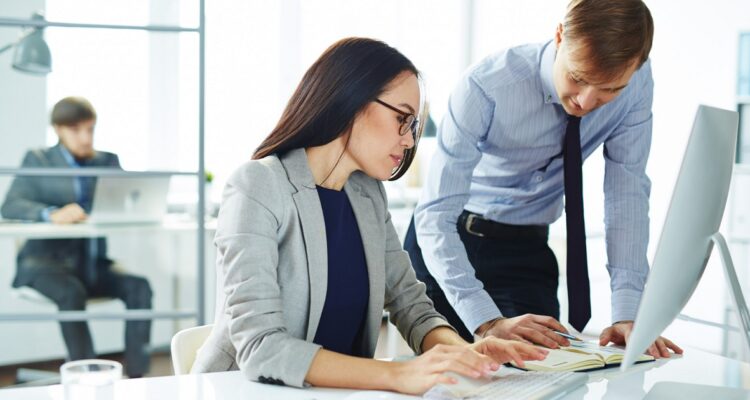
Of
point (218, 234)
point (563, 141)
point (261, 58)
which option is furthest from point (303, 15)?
point (218, 234)

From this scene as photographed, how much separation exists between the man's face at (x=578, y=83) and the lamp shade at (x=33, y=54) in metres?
2.22

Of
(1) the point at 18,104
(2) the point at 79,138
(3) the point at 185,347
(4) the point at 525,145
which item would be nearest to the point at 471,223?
(4) the point at 525,145

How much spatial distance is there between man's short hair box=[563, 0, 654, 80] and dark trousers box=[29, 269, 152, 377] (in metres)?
2.34

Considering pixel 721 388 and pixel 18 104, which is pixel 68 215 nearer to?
pixel 18 104

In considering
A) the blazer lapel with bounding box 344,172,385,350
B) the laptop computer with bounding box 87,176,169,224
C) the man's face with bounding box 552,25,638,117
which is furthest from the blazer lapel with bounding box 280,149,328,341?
the laptop computer with bounding box 87,176,169,224

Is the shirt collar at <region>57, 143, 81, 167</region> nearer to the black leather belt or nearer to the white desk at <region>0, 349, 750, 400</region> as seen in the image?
the black leather belt

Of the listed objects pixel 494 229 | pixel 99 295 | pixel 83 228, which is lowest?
pixel 99 295

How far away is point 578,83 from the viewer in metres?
1.63

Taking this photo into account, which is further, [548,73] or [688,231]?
[548,73]

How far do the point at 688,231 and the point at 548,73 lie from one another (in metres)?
0.83

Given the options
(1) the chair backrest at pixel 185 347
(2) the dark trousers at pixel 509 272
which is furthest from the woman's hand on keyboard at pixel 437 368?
(2) the dark trousers at pixel 509 272

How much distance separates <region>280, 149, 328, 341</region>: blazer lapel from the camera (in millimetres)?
1471

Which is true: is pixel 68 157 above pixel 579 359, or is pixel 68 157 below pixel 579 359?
above

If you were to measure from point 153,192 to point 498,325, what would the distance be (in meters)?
2.08
